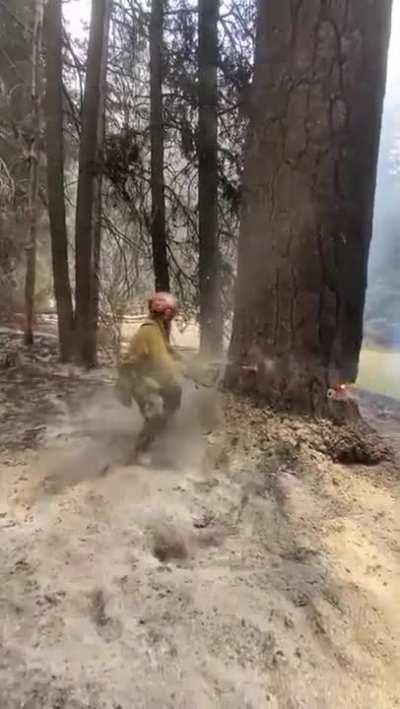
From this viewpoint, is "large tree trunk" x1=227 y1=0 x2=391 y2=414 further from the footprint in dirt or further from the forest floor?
the footprint in dirt

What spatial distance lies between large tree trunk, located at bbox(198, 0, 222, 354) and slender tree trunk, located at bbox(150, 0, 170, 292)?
558 mm

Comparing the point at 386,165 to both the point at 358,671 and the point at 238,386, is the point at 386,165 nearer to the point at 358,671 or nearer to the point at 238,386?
the point at 238,386

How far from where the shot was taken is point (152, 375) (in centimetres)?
370

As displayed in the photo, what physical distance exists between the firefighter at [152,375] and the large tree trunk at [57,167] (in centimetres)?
382

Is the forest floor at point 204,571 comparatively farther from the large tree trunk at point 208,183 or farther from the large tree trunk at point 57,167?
the large tree trunk at point 208,183

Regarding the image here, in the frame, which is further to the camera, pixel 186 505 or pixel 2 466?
pixel 2 466

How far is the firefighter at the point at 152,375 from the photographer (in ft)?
11.9

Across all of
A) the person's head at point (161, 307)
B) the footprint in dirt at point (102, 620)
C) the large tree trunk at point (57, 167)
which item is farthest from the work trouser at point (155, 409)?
the large tree trunk at point (57, 167)

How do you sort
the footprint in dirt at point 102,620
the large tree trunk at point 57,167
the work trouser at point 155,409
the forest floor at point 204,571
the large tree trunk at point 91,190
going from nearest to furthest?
the forest floor at point 204,571 < the footprint in dirt at point 102,620 < the work trouser at point 155,409 < the large tree trunk at point 91,190 < the large tree trunk at point 57,167

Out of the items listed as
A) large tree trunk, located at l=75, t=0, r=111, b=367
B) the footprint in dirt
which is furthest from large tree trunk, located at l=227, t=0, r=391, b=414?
large tree trunk, located at l=75, t=0, r=111, b=367

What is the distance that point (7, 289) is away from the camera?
9.96 metres

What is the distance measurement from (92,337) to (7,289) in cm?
351

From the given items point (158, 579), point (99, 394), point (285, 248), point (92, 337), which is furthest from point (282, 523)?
point (92, 337)

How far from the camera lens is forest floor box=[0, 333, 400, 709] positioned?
194cm
